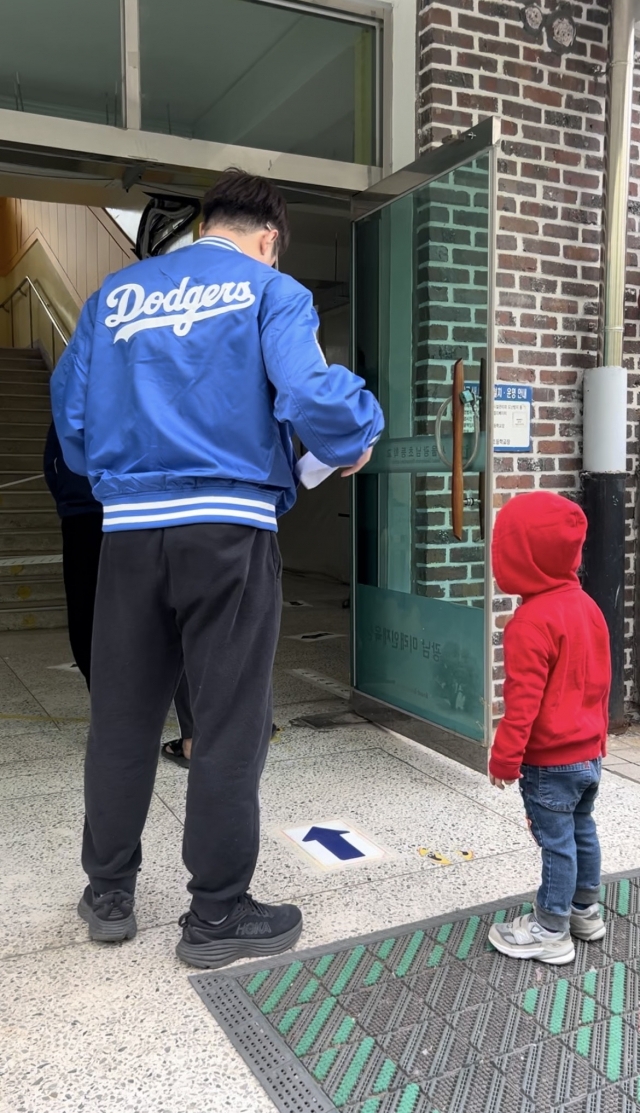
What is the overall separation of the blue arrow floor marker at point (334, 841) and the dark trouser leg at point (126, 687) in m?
0.82

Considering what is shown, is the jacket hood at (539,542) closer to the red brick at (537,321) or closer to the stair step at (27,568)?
the red brick at (537,321)

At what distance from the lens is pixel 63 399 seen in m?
2.31

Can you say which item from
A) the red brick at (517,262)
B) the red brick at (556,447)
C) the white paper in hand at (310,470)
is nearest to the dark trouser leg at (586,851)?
the white paper in hand at (310,470)

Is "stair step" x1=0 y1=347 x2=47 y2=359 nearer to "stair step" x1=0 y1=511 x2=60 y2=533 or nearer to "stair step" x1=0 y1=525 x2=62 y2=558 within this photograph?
"stair step" x1=0 y1=511 x2=60 y2=533

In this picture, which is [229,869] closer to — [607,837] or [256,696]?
[256,696]

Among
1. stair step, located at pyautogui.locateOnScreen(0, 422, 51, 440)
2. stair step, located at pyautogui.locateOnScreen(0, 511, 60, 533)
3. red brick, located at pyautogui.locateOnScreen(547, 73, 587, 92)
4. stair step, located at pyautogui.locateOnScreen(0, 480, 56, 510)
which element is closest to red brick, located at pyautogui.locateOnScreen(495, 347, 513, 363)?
red brick, located at pyautogui.locateOnScreen(547, 73, 587, 92)

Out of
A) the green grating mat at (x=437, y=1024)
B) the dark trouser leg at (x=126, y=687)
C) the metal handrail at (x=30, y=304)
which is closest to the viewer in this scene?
the green grating mat at (x=437, y=1024)

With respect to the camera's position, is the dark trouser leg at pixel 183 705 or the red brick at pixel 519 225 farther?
the red brick at pixel 519 225

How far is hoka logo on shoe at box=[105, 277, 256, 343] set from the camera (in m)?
2.09

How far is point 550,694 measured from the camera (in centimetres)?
214

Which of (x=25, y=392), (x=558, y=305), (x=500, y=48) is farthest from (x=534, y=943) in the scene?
(x=25, y=392)

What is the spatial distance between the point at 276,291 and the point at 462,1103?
171 cm

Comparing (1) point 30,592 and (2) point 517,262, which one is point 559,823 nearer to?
(2) point 517,262

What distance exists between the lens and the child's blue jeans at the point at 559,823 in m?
2.17
